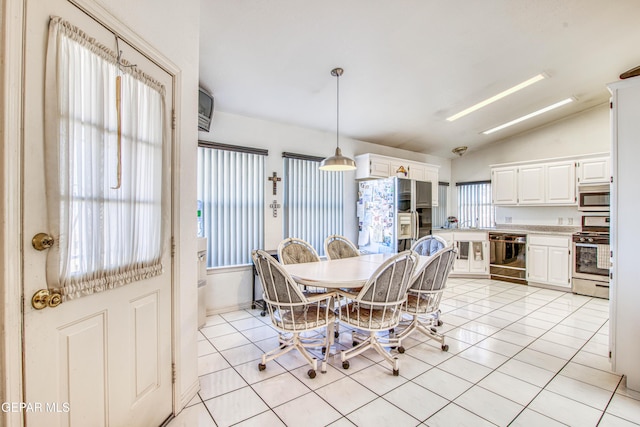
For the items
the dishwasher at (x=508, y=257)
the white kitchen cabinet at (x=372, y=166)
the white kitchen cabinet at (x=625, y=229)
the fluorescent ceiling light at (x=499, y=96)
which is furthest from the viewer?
the dishwasher at (x=508, y=257)

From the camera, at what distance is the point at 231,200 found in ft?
12.6

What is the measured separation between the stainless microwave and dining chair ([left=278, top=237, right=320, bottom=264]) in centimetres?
434

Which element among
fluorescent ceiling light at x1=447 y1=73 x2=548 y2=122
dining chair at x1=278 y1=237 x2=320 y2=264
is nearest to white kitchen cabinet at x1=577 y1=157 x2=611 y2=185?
fluorescent ceiling light at x1=447 y1=73 x2=548 y2=122

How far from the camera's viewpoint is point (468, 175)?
6746 mm

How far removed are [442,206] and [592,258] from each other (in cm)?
288

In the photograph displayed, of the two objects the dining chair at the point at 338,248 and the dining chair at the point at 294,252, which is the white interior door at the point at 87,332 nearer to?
the dining chair at the point at 294,252

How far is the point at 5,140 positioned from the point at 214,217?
2775 mm

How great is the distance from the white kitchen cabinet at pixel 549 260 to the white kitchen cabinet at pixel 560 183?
2.39ft

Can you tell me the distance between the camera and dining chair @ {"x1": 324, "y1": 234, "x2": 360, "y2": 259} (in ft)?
11.8

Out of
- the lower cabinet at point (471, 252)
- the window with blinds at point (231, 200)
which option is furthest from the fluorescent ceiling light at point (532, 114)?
the window with blinds at point (231, 200)

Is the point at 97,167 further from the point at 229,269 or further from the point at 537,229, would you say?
the point at 537,229

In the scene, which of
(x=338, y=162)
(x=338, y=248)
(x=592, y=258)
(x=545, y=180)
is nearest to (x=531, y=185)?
(x=545, y=180)

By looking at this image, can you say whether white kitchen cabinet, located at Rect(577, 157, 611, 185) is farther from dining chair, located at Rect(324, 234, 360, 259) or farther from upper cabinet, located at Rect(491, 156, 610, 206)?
dining chair, located at Rect(324, 234, 360, 259)
